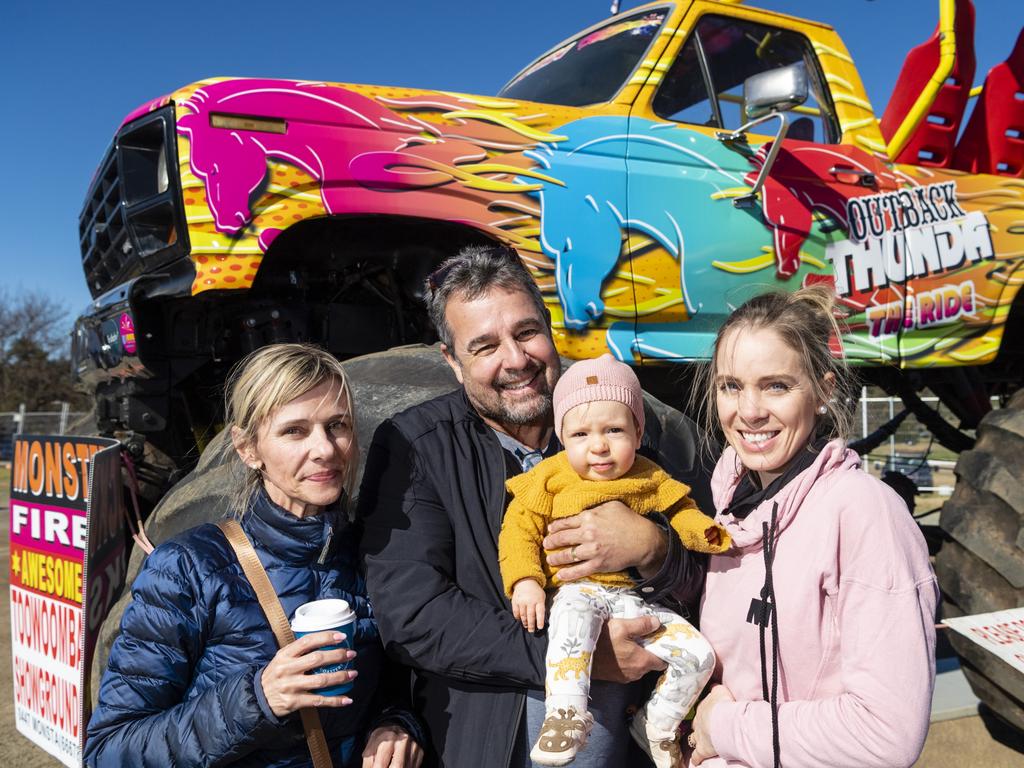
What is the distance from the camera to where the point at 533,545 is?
5.73 ft

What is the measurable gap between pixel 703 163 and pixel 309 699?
110 inches

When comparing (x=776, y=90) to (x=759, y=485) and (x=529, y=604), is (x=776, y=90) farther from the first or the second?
(x=529, y=604)

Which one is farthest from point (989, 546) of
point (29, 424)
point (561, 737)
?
point (29, 424)

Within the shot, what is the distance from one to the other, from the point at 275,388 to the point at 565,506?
0.72 metres

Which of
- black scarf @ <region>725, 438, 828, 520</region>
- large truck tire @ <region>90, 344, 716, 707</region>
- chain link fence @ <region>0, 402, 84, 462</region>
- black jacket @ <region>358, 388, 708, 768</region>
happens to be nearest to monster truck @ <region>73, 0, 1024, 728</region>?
large truck tire @ <region>90, 344, 716, 707</region>

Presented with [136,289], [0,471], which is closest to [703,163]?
[136,289]

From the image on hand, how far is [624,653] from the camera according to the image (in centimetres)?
165

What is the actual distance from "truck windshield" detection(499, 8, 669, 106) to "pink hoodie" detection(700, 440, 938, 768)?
2473mm

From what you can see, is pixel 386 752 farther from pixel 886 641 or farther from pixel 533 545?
pixel 886 641

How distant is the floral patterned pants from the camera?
1.58 meters

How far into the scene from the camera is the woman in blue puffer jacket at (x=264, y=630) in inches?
61.0

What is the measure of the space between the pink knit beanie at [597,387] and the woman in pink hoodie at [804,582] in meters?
0.19

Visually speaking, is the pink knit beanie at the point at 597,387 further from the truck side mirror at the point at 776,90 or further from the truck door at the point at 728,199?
the truck side mirror at the point at 776,90

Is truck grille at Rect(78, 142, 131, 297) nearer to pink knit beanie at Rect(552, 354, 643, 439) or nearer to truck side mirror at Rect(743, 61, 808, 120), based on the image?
pink knit beanie at Rect(552, 354, 643, 439)
